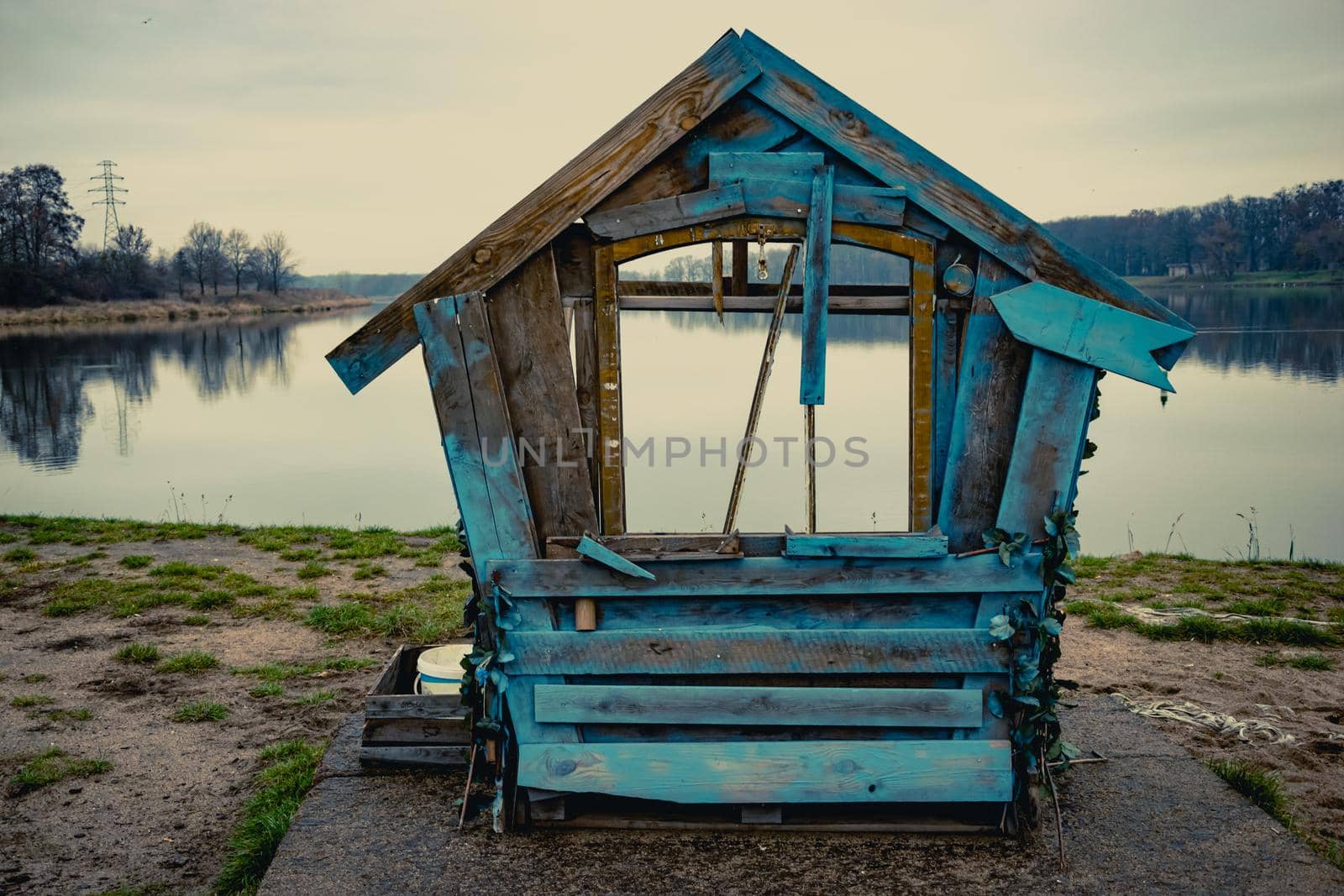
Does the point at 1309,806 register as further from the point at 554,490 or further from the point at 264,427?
the point at 264,427

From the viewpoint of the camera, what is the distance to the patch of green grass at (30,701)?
7000 mm

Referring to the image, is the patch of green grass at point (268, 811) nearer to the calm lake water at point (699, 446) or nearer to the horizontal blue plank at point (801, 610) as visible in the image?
the horizontal blue plank at point (801, 610)

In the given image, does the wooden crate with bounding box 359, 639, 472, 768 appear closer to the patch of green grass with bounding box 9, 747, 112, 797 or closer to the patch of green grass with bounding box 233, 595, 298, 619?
the patch of green grass with bounding box 9, 747, 112, 797

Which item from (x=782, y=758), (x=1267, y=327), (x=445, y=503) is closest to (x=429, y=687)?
(x=782, y=758)

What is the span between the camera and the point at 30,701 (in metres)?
7.03

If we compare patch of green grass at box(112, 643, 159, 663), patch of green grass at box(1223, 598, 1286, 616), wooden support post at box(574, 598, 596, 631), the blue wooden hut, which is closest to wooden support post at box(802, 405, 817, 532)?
the blue wooden hut

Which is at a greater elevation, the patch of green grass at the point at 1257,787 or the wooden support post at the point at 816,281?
the wooden support post at the point at 816,281

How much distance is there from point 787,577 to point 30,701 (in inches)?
215

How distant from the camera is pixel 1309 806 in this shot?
5441mm

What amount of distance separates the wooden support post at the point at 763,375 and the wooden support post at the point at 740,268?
10 millimetres

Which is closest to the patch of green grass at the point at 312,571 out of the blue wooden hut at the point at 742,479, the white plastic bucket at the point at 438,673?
the white plastic bucket at the point at 438,673

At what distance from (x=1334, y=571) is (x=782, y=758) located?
755 cm

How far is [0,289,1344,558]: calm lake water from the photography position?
13766 millimetres

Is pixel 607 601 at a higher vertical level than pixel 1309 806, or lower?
higher
